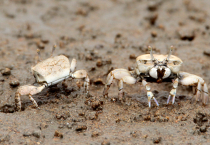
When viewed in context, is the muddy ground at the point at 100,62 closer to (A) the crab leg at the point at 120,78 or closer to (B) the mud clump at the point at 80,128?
(B) the mud clump at the point at 80,128

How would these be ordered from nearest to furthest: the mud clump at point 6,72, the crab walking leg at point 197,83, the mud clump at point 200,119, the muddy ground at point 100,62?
1. the muddy ground at point 100,62
2. the mud clump at point 200,119
3. the crab walking leg at point 197,83
4. the mud clump at point 6,72

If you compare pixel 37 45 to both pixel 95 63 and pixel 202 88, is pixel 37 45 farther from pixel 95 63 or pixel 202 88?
pixel 202 88

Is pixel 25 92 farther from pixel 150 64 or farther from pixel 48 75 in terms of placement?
pixel 150 64

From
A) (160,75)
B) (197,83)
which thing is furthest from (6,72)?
(197,83)

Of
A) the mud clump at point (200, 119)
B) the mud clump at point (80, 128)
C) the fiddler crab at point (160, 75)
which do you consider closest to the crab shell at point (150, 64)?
the fiddler crab at point (160, 75)

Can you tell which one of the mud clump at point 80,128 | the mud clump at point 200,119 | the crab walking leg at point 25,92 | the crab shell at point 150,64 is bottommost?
the mud clump at point 80,128

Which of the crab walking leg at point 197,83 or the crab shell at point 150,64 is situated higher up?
the crab shell at point 150,64

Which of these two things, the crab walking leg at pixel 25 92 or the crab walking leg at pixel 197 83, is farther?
the crab walking leg at pixel 197 83

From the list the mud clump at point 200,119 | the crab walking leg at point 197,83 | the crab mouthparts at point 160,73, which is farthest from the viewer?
the crab walking leg at point 197,83
